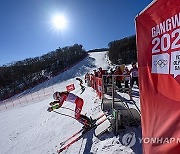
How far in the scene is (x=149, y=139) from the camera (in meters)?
2.04

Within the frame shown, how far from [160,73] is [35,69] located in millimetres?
61537

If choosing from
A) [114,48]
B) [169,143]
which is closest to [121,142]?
[169,143]

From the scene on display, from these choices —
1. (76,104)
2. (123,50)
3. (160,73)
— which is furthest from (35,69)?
(160,73)

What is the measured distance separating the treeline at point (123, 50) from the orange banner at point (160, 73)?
2031 inches

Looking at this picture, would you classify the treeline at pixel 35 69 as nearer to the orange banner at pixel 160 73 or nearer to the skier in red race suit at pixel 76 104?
the skier in red race suit at pixel 76 104

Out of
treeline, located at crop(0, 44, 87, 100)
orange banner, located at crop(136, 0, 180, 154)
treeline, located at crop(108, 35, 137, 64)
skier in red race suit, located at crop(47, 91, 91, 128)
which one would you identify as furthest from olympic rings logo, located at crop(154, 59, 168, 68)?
treeline, located at crop(108, 35, 137, 64)

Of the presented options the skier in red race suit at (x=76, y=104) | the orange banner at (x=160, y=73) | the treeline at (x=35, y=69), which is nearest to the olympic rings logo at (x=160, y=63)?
the orange banner at (x=160, y=73)

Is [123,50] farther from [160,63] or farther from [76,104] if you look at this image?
[160,63]

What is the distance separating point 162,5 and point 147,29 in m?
0.31

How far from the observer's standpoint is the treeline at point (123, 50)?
179 ft

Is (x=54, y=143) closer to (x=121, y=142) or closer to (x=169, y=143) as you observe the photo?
(x=121, y=142)

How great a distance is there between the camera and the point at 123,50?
62.1m

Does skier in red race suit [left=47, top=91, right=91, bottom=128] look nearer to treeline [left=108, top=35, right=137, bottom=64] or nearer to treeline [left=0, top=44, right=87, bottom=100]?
treeline [left=0, top=44, right=87, bottom=100]

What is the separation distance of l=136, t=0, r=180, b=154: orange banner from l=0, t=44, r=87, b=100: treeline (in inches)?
1701
